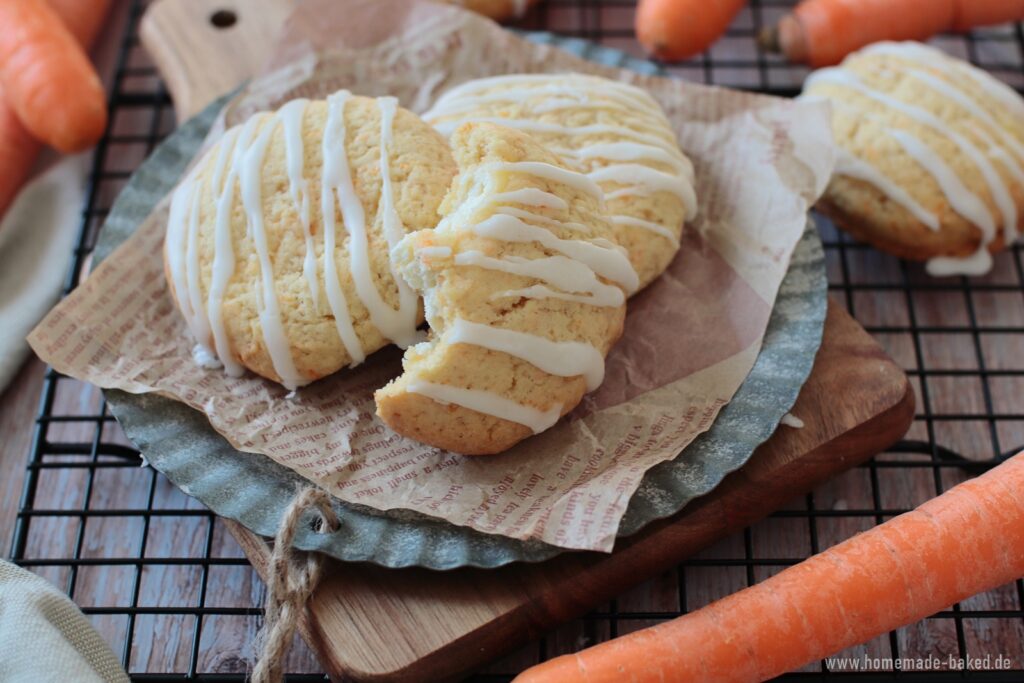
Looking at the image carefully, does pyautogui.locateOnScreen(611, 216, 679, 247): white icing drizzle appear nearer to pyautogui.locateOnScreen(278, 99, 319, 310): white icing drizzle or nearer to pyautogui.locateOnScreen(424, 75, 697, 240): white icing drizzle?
pyautogui.locateOnScreen(424, 75, 697, 240): white icing drizzle

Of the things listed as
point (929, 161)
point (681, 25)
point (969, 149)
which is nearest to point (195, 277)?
point (681, 25)

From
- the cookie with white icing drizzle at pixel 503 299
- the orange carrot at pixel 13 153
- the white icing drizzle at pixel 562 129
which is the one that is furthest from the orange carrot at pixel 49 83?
the cookie with white icing drizzle at pixel 503 299

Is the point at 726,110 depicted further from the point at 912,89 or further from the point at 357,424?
the point at 357,424

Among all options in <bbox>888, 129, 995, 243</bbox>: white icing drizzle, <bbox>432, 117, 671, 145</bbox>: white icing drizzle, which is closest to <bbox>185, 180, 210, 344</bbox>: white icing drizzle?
<bbox>432, 117, 671, 145</bbox>: white icing drizzle

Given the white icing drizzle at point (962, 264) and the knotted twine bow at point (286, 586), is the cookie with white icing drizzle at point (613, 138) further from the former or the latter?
the knotted twine bow at point (286, 586)

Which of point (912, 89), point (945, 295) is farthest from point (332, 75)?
point (945, 295)
